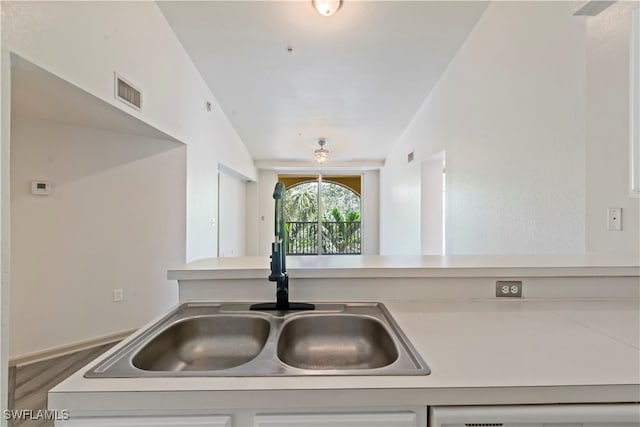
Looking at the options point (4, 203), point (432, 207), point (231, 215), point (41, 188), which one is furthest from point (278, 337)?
point (231, 215)

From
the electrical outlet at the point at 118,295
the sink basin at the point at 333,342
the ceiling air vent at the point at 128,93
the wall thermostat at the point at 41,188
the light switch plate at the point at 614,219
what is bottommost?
the electrical outlet at the point at 118,295

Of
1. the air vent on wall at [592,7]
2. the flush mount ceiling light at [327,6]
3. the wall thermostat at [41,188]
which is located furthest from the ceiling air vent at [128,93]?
the air vent on wall at [592,7]

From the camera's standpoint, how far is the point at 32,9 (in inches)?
56.2

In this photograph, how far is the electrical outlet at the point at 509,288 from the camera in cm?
118

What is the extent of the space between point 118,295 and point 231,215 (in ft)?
9.98

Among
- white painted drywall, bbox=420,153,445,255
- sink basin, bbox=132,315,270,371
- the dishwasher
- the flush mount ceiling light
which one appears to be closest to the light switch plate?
the dishwasher

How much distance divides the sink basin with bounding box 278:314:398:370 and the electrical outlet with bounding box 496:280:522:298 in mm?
570

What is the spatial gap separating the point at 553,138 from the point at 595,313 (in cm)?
128

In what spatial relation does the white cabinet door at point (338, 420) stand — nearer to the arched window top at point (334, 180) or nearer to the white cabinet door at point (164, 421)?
the white cabinet door at point (164, 421)

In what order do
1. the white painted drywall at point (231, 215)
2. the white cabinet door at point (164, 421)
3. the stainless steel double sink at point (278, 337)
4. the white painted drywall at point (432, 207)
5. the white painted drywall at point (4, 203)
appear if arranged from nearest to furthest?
the white cabinet door at point (164, 421) → the stainless steel double sink at point (278, 337) → the white painted drywall at point (4, 203) → the white painted drywall at point (432, 207) → the white painted drywall at point (231, 215)

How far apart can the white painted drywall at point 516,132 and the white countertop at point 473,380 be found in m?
1.19

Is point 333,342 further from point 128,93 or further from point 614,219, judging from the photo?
point 128,93

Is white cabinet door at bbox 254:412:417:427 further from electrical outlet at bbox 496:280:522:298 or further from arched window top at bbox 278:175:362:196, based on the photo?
arched window top at bbox 278:175:362:196

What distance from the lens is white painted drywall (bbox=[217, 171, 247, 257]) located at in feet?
16.4
